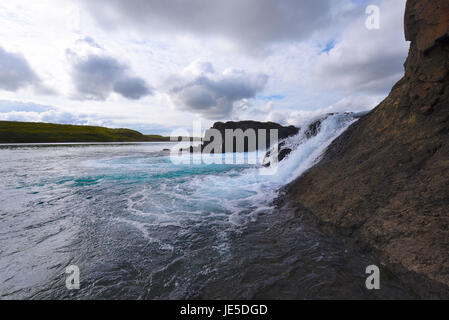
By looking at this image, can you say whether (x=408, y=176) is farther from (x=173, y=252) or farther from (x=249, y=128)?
(x=249, y=128)

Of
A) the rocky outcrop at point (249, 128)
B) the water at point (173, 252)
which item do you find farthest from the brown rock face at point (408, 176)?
the rocky outcrop at point (249, 128)

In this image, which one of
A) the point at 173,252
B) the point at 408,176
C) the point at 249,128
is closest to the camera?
the point at 173,252

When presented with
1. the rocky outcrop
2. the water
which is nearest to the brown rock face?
the water

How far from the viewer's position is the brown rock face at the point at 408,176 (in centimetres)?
309

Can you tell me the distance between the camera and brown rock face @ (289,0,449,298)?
3092 millimetres

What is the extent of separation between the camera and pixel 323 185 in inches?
252

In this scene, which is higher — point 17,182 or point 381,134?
point 381,134

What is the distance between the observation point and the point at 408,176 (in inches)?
173

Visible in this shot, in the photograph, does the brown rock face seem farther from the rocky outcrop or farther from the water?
the rocky outcrop

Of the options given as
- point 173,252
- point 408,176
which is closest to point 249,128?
point 408,176
